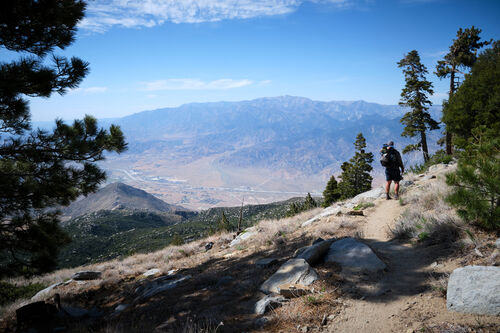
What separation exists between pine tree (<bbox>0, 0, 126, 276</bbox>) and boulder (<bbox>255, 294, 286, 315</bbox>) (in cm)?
560

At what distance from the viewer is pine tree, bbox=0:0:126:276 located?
5.53m

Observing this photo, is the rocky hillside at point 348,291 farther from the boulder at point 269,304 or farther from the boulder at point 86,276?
the boulder at point 86,276

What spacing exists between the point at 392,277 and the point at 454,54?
25.3 metres

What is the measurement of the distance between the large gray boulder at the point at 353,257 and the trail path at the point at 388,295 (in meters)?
0.27

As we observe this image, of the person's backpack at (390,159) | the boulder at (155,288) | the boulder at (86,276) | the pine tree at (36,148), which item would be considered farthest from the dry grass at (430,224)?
the boulder at (86,276)

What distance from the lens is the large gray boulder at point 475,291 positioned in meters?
3.05

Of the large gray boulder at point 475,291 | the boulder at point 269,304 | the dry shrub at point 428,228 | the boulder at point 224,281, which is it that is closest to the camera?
the large gray boulder at point 475,291

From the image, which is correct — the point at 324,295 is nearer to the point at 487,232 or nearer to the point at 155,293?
the point at 487,232

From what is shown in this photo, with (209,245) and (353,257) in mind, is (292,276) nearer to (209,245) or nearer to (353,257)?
(353,257)

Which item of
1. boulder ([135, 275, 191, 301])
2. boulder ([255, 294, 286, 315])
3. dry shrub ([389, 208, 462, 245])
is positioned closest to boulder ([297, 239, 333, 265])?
boulder ([255, 294, 286, 315])

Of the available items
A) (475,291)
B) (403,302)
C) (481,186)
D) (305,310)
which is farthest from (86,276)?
(481,186)

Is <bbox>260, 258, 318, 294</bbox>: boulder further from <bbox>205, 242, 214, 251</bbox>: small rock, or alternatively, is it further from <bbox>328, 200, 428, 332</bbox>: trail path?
<bbox>205, 242, 214, 251</bbox>: small rock

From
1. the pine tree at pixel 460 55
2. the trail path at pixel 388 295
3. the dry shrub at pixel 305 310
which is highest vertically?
the pine tree at pixel 460 55

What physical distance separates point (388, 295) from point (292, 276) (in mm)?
1744
